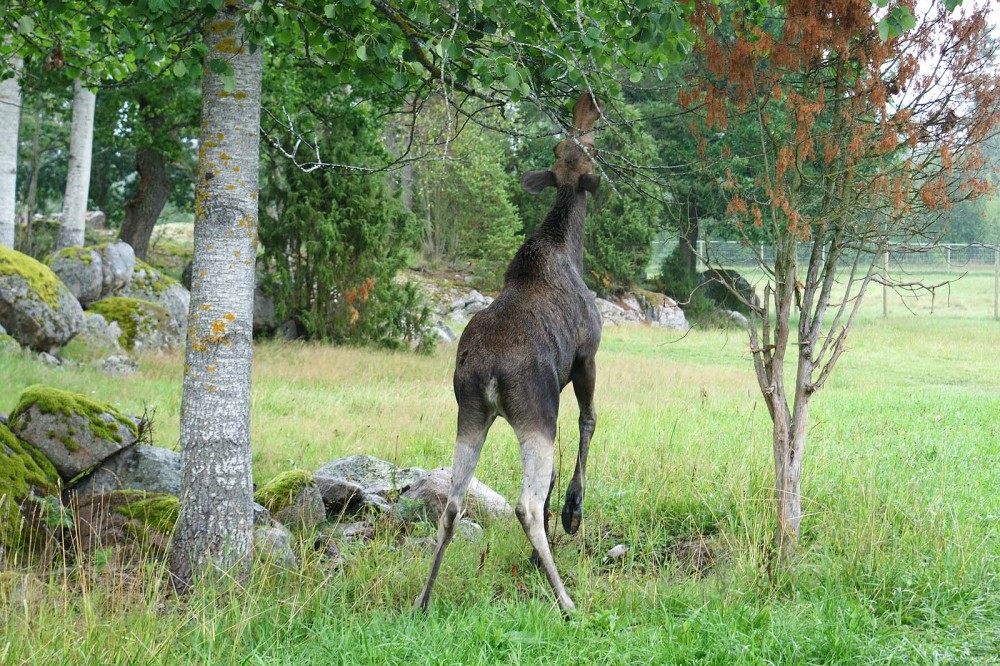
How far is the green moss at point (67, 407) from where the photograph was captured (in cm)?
642

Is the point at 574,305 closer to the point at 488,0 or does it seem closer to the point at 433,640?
the point at 488,0

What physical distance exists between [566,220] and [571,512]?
1984 mm

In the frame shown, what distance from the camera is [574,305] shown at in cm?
555

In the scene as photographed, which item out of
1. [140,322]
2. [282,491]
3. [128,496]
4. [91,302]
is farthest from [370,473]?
[91,302]

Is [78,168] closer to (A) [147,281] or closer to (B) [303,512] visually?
(A) [147,281]

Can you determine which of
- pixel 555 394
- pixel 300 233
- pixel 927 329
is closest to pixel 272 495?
pixel 555 394

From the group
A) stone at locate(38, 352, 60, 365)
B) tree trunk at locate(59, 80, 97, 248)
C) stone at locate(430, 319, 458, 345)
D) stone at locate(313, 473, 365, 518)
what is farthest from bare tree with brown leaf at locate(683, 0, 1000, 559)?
stone at locate(430, 319, 458, 345)

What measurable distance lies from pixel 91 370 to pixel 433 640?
990cm

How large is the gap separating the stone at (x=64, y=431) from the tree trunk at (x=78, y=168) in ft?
38.4

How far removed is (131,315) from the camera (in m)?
15.2

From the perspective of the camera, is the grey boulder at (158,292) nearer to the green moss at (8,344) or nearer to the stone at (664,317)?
the green moss at (8,344)

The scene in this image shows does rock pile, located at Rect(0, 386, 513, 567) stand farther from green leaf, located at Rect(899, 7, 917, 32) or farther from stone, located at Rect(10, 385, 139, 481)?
green leaf, located at Rect(899, 7, 917, 32)

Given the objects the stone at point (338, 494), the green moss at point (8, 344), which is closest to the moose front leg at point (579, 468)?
the stone at point (338, 494)

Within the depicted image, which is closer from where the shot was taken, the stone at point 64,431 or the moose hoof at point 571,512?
the moose hoof at point 571,512
